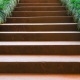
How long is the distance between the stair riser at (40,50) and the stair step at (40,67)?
397mm

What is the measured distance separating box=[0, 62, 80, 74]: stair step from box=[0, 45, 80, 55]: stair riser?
1.30ft

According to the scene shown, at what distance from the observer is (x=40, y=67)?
8.54 ft

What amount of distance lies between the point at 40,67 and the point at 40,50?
0.45 metres

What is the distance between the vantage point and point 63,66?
8.53 feet

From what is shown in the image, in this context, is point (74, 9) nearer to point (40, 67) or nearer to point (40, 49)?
point (40, 49)

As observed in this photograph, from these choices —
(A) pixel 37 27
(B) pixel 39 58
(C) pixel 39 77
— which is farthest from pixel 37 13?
(C) pixel 39 77

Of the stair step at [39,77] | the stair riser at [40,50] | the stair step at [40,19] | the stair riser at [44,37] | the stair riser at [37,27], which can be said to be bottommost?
the stair step at [39,77]

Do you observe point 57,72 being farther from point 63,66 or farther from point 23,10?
point 23,10

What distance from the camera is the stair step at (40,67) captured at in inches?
102

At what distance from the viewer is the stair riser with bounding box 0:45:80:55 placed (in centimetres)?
299

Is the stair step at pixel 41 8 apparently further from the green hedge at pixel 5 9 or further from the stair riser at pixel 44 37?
the stair riser at pixel 44 37

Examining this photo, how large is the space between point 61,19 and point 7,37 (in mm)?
1503

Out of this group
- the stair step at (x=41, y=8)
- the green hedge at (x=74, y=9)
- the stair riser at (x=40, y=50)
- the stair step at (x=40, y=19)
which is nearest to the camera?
the stair riser at (x=40, y=50)

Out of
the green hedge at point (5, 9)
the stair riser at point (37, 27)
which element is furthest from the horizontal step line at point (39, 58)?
the green hedge at point (5, 9)
